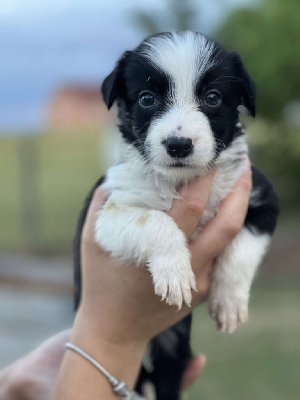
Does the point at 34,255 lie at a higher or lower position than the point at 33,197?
lower

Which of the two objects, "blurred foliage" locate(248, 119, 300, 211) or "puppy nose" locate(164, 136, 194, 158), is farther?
"blurred foliage" locate(248, 119, 300, 211)

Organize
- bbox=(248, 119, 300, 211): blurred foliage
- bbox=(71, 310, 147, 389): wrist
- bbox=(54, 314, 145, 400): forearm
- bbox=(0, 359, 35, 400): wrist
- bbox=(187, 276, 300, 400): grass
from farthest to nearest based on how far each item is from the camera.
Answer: bbox=(248, 119, 300, 211): blurred foliage < bbox=(187, 276, 300, 400): grass < bbox=(0, 359, 35, 400): wrist < bbox=(71, 310, 147, 389): wrist < bbox=(54, 314, 145, 400): forearm

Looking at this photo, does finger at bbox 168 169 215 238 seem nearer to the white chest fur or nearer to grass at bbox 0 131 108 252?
the white chest fur

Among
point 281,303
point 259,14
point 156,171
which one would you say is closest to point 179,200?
point 156,171

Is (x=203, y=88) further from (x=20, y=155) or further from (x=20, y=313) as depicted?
(x=20, y=155)

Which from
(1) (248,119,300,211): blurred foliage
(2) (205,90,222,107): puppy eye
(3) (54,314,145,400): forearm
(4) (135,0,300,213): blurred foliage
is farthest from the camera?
(1) (248,119,300,211): blurred foliage

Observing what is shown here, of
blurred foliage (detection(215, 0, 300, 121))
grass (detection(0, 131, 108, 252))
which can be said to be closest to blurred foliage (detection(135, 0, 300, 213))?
blurred foliage (detection(215, 0, 300, 121))

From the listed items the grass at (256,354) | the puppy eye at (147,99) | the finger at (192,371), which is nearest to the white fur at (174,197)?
the puppy eye at (147,99)
